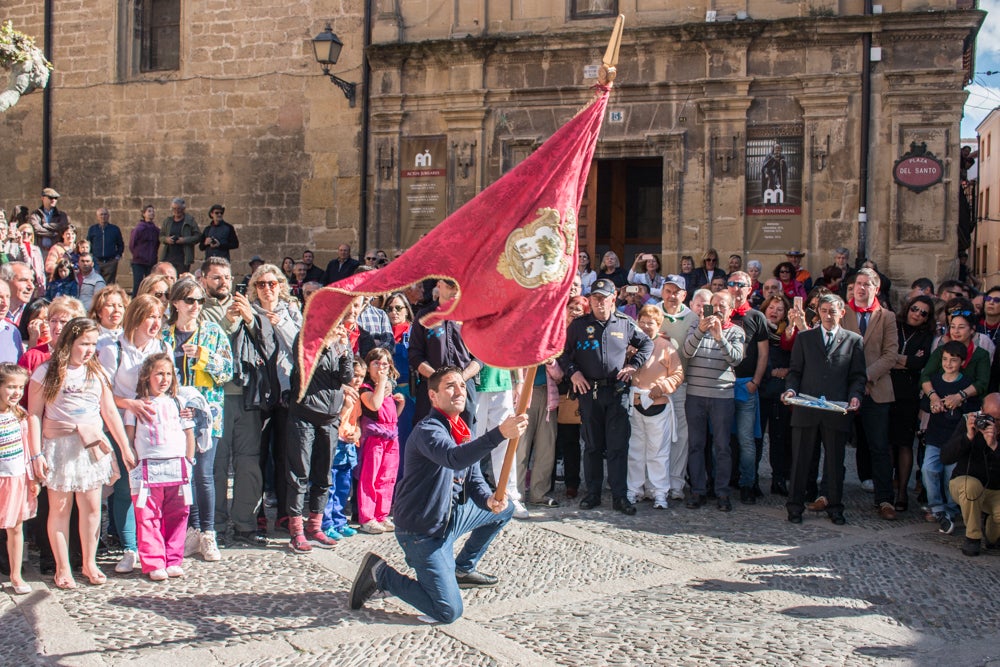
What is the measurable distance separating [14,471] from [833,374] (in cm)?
603

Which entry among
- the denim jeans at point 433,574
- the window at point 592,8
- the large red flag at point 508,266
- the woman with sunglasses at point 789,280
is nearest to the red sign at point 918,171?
the woman with sunglasses at point 789,280

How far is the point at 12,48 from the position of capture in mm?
11086

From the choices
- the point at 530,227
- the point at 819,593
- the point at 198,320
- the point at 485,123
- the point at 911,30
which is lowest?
the point at 819,593

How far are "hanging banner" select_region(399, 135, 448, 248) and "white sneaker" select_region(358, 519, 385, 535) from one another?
8979mm

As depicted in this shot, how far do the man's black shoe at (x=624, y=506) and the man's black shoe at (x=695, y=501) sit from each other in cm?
53

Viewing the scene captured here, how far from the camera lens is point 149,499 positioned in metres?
6.21

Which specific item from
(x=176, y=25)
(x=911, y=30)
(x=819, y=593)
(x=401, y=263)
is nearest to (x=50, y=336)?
(x=401, y=263)

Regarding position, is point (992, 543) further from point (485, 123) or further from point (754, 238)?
point (485, 123)

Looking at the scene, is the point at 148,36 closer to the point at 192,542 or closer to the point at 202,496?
the point at 202,496

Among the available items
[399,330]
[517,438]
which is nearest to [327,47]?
[399,330]

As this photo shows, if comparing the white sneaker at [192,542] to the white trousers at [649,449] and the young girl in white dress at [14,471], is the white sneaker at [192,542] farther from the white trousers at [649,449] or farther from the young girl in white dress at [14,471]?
the white trousers at [649,449]

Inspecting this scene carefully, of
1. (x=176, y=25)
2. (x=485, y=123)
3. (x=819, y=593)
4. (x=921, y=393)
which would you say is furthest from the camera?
(x=176, y=25)

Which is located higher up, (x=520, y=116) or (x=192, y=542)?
(x=520, y=116)

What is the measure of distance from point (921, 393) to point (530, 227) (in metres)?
4.81
